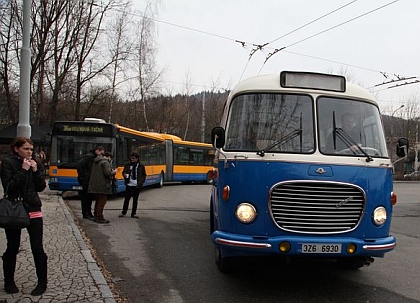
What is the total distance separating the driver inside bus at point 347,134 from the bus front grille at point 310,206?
1.91 feet

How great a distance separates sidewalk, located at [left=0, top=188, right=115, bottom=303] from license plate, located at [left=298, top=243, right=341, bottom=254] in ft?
7.16

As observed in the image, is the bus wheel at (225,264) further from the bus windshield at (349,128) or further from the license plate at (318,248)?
the bus windshield at (349,128)

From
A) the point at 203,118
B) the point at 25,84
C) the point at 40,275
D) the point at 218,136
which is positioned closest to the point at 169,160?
the point at 203,118

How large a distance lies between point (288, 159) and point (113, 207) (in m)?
10.0

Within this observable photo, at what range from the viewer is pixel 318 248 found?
4930 millimetres

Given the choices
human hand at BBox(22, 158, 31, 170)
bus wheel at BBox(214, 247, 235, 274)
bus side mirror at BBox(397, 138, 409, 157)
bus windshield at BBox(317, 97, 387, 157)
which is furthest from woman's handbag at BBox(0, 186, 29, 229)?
bus side mirror at BBox(397, 138, 409, 157)

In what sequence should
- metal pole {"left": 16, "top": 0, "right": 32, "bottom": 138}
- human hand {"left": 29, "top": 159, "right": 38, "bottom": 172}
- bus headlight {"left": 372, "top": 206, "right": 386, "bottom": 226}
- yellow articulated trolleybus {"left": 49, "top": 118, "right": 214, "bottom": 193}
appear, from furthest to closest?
yellow articulated trolleybus {"left": 49, "top": 118, "right": 214, "bottom": 193}
metal pole {"left": 16, "top": 0, "right": 32, "bottom": 138}
bus headlight {"left": 372, "top": 206, "right": 386, "bottom": 226}
human hand {"left": 29, "top": 159, "right": 38, "bottom": 172}

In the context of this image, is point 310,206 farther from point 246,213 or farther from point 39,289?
point 39,289

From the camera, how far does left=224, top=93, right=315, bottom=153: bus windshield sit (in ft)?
17.7

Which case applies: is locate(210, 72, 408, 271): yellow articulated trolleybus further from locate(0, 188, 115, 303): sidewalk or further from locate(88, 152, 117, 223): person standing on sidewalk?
locate(88, 152, 117, 223): person standing on sidewalk

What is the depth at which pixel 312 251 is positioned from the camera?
193 inches

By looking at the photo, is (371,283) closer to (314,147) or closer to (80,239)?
(314,147)

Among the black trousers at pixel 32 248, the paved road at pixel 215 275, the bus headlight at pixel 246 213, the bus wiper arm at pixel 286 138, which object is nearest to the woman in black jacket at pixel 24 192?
the black trousers at pixel 32 248

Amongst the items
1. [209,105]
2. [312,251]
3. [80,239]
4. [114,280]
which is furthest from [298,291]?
[209,105]
